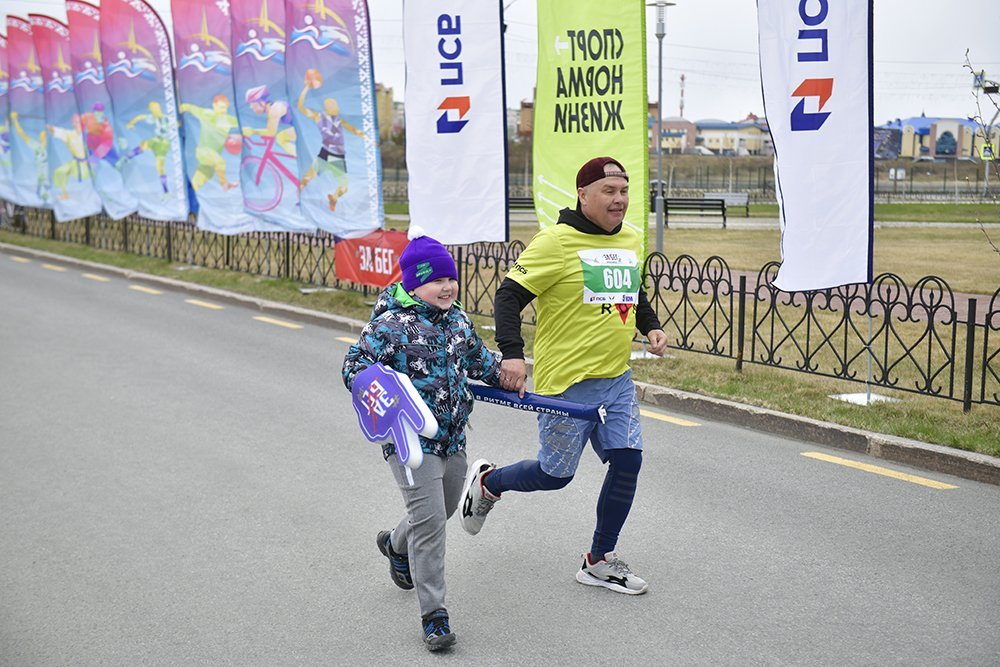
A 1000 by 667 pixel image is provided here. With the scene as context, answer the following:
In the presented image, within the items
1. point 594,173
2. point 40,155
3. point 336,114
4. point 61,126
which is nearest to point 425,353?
point 594,173

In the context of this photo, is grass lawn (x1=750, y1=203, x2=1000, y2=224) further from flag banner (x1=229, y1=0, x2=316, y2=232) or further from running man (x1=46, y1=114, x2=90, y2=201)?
flag banner (x1=229, y1=0, x2=316, y2=232)

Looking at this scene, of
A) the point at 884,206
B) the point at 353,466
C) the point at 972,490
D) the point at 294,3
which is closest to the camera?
the point at 972,490

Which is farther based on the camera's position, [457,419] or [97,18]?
[97,18]

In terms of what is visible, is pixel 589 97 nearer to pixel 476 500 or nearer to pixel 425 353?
pixel 476 500

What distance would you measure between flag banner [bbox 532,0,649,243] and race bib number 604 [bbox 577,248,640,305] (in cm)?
470

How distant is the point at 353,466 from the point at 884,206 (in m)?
42.2

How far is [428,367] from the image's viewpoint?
462 cm

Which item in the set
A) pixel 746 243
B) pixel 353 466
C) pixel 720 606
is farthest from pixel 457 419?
pixel 746 243

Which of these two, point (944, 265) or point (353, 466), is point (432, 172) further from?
point (944, 265)

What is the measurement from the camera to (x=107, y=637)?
4875 mm

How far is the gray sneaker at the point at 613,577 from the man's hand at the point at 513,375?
3.27 ft

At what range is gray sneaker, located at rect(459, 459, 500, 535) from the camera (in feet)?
18.3

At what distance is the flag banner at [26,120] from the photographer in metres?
26.4

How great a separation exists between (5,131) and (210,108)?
1249cm
